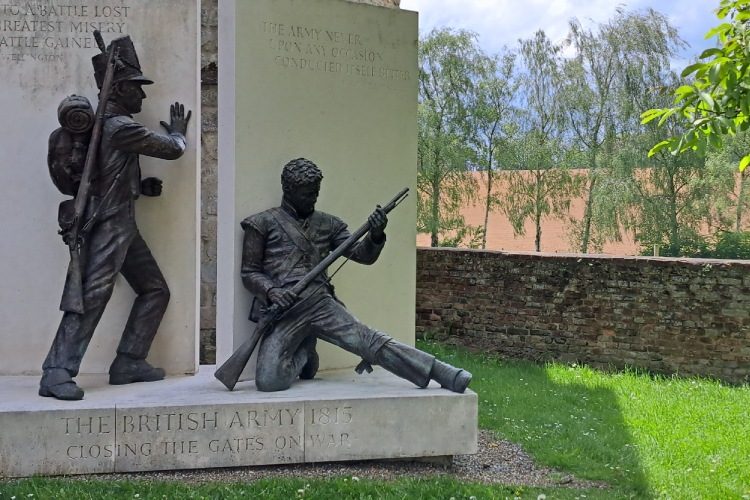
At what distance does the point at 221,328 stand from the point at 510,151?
65.2 ft

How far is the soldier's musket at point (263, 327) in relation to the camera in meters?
5.14

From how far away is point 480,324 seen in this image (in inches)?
452

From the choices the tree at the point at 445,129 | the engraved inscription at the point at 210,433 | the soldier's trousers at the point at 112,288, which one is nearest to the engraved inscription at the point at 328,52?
the soldier's trousers at the point at 112,288

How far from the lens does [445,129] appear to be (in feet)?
79.2

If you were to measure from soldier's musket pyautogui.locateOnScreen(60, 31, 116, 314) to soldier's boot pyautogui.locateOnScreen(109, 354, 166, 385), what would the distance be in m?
0.62

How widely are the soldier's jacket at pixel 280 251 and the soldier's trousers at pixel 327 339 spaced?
0.20m

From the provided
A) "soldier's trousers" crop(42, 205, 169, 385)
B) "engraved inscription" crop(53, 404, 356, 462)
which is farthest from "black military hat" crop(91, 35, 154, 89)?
"engraved inscription" crop(53, 404, 356, 462)

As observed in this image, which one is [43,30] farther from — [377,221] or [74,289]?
[377,221]

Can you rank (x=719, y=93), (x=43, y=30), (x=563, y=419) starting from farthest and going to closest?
(x=563, y=419)
(x=43, y=30)
(x=719, y=93)

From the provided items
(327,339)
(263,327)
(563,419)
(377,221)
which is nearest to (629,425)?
(563,419)

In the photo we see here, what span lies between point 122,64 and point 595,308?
23.2 ft

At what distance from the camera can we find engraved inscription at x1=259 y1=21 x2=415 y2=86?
19.3 ft

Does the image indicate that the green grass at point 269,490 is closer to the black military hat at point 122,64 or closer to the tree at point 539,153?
the black military hat at point 122,64

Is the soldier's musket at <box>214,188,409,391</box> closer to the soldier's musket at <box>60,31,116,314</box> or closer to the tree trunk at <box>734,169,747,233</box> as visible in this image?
the soldier's musket at <box>60,31,116,314</box>
